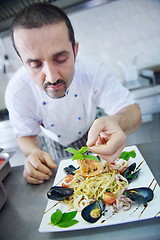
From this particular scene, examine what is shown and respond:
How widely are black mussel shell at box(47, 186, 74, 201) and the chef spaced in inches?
7.8

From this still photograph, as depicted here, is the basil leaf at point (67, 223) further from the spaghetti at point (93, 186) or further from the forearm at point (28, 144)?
the forearm at point (28, 144)

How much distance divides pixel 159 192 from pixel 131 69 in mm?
2472

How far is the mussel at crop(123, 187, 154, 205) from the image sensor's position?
2.37 feet

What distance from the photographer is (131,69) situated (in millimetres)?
2988

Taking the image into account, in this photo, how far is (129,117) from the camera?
1395 millimetres

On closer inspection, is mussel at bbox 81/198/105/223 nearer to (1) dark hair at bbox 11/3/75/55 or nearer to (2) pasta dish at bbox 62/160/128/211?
(2) pasta dish at bbox 62/160/128/211

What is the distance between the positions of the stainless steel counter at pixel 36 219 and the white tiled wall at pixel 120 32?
2.33 meters

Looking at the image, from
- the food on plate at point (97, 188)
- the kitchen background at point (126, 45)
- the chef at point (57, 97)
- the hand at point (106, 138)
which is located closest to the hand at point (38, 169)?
the chef at point (57, 97)

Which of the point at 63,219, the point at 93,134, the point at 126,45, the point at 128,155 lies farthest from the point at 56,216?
the point at 126,45

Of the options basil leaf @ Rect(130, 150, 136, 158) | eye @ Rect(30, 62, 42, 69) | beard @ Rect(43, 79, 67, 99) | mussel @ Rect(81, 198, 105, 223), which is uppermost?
eye @ Rect(30, 62, 42, 69)

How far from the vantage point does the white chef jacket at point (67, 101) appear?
1.54 metres

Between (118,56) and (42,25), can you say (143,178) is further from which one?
(118,56)

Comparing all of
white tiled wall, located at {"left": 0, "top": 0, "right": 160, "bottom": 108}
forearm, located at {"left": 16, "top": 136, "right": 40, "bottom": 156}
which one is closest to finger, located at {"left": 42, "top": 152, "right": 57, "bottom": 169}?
forearm, located at {"left": 16, "top": 136, "right": 40, "bottom": 156}

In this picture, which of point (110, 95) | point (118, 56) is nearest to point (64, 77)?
point (110, 95)
